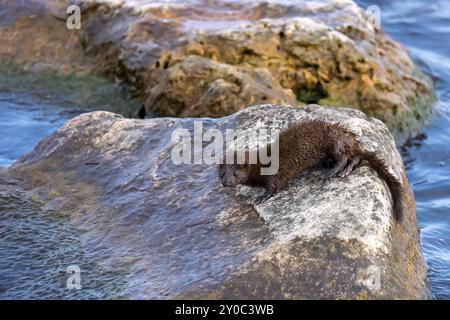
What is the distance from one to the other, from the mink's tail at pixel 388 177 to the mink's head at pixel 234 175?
0.83 meters

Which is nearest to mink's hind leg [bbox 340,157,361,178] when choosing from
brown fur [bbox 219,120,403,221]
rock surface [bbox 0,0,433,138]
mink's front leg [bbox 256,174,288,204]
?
brown fur [bbox 219,120,403,221]

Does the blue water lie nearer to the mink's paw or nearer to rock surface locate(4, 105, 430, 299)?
rock surface locate(4, 105, 430, 299)

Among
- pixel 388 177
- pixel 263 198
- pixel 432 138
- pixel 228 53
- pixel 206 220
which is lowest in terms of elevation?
pixel 432 138

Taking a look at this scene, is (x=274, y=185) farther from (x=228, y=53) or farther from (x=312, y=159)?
(x=228, y=53)

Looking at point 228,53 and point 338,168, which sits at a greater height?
point 228,53

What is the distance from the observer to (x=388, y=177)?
5.27 metres

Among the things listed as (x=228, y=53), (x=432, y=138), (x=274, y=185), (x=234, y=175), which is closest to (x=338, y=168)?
(x=274, y=185)

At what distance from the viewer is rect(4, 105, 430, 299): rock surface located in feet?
14.7

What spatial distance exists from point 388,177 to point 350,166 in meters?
0.27

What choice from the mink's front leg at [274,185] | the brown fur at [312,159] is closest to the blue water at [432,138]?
the brown fur at [312,159]

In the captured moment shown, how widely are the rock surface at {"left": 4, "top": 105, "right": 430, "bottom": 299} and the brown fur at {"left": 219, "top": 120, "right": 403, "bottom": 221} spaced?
8 cm

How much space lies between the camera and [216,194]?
5395mm

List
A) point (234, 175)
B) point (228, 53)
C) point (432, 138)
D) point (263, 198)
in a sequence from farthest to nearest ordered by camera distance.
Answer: point (432, 138)
point (228, 53)
point (234, 175)
point (263, 198)
